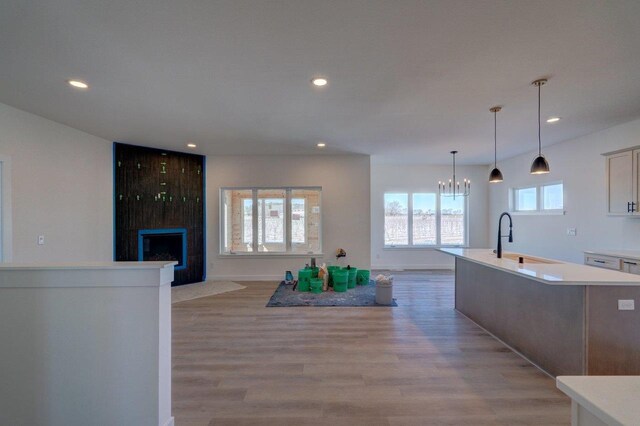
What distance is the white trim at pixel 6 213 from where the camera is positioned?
11.0 ft

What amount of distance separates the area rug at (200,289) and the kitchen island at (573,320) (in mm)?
4457

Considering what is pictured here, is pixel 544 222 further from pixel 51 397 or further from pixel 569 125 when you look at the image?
pixel 51 397

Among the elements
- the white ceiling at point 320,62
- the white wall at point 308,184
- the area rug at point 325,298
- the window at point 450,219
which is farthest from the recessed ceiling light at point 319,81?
the window at point 450,219

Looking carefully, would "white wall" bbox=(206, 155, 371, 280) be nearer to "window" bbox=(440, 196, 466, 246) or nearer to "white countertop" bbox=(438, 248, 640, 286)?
"window" bbox=(440, 196, 466, 246)

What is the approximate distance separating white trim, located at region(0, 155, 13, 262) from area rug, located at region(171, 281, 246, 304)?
2.10m

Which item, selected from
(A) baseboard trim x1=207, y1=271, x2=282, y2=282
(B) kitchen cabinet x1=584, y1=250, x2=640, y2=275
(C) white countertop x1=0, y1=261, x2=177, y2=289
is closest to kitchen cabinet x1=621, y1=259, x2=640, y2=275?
(B) kitchen cabinet x1=584, y1=250, x2=640, y2=275

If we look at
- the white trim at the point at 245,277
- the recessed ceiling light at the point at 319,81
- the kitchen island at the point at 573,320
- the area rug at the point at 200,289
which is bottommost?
the area rug at the point at 200,289

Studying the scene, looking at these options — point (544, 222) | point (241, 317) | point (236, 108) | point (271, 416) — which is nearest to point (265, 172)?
point (236, 108)

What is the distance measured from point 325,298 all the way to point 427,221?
4.07 meters

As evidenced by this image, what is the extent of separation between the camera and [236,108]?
3479 mm

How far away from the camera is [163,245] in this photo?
5.73 meters

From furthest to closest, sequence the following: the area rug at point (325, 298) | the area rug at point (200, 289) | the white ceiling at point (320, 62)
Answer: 1. the area rug at point (200, 289)
2. the area rug at point (325, 298)
3. the white ceiling at point (320, 62)

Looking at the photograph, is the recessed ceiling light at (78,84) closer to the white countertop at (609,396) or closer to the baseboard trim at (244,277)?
the white countertop at (609,396)

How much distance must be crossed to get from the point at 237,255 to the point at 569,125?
628 centimetres
